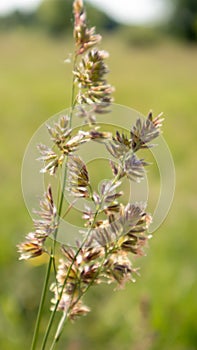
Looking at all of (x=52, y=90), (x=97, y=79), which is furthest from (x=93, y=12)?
(x=97, y=79)

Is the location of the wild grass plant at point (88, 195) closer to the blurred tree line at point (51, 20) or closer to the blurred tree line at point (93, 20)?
the blurred tree line at point (93, 20)

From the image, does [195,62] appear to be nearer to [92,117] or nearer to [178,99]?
[178,99]

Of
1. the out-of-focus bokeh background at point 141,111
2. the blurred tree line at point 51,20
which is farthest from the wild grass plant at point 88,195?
the blurred tree line at point 51,20

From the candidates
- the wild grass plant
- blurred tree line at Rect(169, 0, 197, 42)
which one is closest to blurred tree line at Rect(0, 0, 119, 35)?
blurred tree line at Rect(169, 0, 197, 42)

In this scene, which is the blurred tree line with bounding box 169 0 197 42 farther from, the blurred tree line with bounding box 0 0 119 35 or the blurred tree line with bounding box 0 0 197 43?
the blurred tree line with bounding box 0 0 119 35

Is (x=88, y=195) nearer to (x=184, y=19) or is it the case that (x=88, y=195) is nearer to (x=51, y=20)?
(x=51, y=20)

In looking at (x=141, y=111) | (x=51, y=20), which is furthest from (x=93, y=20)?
(x=141, y=111)

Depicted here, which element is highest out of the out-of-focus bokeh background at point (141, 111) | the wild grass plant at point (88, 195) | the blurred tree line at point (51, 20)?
the blurred tree line at point (51, 20)

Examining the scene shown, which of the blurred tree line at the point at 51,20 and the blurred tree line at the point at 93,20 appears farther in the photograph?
the blurred tree line at the point at 51,20
